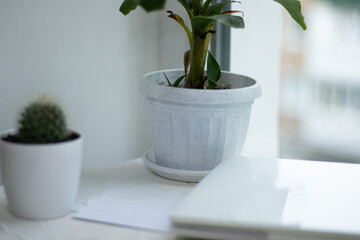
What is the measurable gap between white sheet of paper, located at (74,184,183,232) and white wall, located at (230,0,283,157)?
1.70 feet

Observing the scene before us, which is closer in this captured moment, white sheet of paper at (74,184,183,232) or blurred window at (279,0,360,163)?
white sheet of paper at (74,184,183,232)

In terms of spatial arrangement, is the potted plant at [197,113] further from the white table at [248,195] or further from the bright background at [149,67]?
the bright background at [149,67]

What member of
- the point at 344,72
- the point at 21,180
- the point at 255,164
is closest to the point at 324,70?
the point at 344,72

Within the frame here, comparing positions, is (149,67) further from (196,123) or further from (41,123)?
(41,123)

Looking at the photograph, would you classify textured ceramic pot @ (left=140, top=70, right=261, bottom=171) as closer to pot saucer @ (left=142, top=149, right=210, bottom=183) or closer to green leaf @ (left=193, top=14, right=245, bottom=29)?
pot saucer @ (left=142, top=149, right=210, bottom=183)

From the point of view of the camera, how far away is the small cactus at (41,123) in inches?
30.2

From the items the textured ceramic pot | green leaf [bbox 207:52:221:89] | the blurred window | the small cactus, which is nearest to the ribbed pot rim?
the textured ceramic pot

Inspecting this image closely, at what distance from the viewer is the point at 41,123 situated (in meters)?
0.77

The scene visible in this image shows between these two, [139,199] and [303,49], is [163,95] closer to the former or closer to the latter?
[139,199]

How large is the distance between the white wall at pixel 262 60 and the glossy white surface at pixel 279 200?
0.45 meters

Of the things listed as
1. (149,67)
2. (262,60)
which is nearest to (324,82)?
(262,60)

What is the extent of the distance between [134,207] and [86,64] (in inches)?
18.9

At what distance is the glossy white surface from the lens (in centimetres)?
69

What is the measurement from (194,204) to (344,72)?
640 mm
